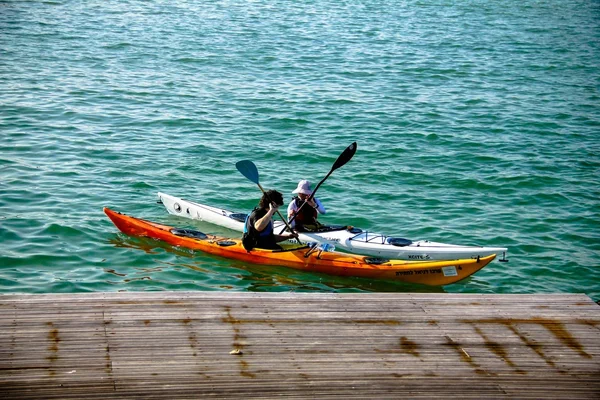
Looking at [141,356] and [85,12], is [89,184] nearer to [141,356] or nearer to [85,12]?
[141,356]

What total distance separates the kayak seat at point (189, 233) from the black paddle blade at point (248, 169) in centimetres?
102

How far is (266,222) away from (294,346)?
12.6ft

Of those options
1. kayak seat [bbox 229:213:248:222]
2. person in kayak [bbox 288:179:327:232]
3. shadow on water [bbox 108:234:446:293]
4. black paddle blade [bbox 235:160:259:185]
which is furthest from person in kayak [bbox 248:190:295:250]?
kayak seat [bbox 229:213:248:222]

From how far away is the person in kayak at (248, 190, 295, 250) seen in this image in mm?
9602

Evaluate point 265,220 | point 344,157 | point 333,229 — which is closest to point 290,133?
point 344,157

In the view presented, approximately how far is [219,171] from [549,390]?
346 inches

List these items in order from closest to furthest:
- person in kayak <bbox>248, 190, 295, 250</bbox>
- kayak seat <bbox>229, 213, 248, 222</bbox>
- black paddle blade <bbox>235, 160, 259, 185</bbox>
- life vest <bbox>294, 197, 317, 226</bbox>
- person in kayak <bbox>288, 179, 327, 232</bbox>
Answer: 1. person in kayak <bbox>248, 190, 295, 250</bbox>
2. black paddle blade <bbox>235, 160, 259, 185</bbox>
3. person in kayak <bbox>288, 179, 327, 232</bbox>
4. life vest <bbox>294, 197, 317, 226</bbox>
5. kayak seat <bbox>229, 213, 248, 222</bbox>

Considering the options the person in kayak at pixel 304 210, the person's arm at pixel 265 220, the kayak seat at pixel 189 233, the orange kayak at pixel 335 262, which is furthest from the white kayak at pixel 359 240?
the person's arm at pixel 265 220

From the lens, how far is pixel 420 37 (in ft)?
79.1

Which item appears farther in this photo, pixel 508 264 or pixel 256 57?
pixel 256 57

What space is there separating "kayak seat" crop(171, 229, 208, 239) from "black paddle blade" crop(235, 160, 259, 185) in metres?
1.02

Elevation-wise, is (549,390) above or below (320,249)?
above

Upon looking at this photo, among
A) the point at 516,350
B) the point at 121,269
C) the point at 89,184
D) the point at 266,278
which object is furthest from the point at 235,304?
the point at 89,184

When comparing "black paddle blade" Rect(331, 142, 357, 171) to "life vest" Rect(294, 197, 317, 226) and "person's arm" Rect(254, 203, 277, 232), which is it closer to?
"life vest" Rect(294, 197, 317, 226)
